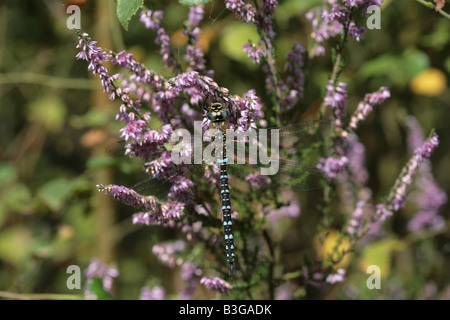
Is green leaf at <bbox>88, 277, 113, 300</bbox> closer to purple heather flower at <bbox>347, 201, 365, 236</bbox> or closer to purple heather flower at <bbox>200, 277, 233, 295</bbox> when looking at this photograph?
purple heather flower at <bbox>200, 277, 233, 295</bbox>

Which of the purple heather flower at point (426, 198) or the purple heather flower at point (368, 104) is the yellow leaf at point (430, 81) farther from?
the purple heather flower at point (368, 104)

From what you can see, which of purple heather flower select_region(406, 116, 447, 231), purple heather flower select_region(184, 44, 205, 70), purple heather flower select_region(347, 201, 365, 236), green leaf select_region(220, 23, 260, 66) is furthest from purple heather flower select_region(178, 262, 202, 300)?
purple heather flower select_region(406, 116, 447, 231)

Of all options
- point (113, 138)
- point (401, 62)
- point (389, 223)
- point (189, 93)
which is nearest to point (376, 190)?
point (389, 223)

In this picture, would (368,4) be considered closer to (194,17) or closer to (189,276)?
(194,17)

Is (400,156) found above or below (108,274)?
above

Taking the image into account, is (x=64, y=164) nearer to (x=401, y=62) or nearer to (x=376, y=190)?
(x=376, y=190)

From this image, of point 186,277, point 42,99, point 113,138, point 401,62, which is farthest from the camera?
point 42,99
